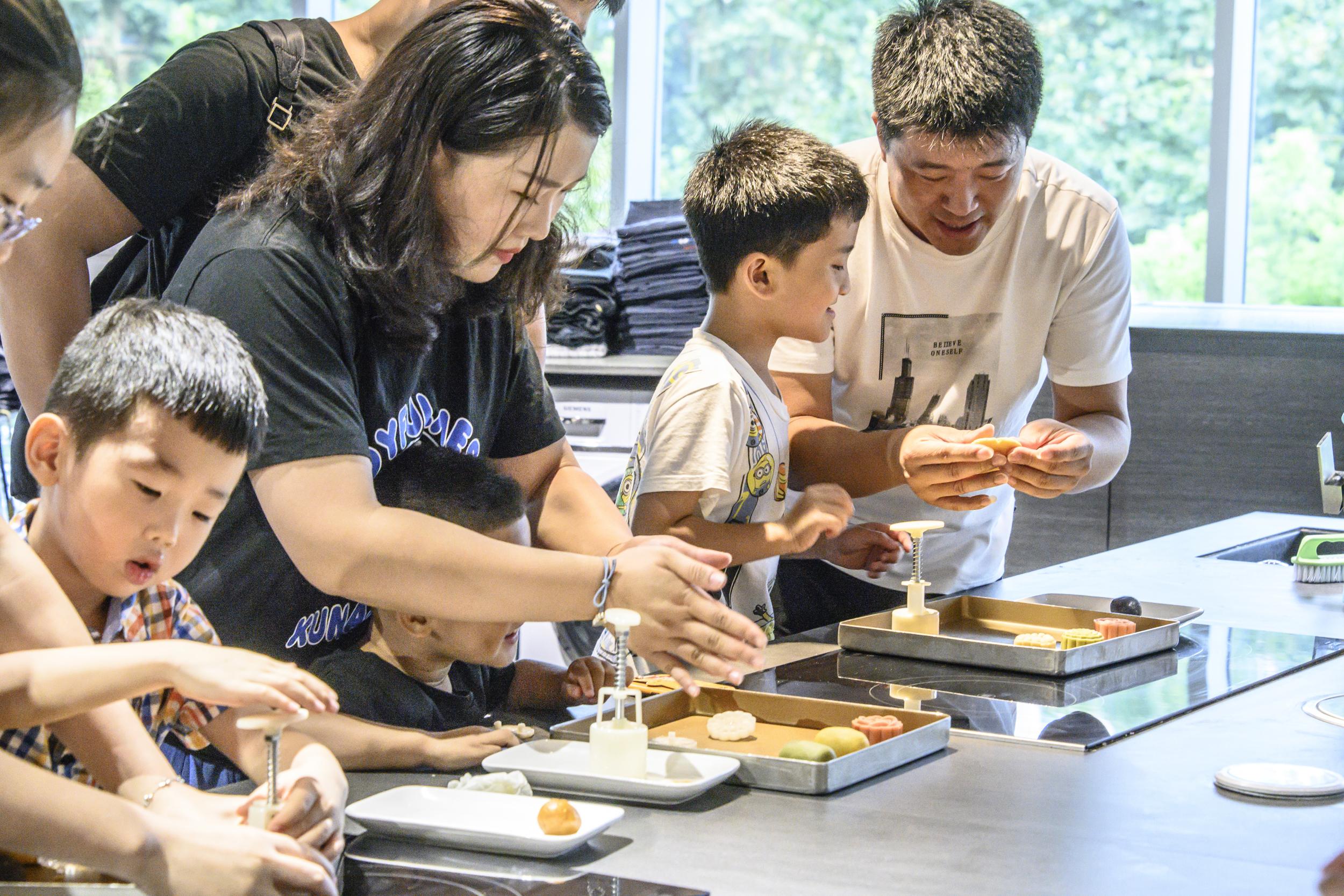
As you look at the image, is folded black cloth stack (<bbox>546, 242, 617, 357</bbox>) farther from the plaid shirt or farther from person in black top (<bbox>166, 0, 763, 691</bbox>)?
the plaid shirt

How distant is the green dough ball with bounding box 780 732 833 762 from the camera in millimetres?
1247

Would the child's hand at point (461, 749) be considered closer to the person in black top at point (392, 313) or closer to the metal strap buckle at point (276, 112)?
the person in black top at point (392, 313)

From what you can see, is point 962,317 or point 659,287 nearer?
point 962,317

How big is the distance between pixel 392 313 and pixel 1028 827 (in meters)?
0.76

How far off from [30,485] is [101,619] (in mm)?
532

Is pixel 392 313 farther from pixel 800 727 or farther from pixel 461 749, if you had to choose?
pixel 800 727

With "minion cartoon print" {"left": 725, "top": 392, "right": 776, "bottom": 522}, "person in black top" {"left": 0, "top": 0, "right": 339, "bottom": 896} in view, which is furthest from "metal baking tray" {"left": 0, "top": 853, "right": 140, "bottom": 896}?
"minion cartoon print" {"left": 725, "top": 392, "right": 776, "bottom": 522}

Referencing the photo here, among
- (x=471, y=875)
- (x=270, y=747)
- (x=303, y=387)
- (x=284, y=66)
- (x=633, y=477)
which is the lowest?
(x=471, y=875)

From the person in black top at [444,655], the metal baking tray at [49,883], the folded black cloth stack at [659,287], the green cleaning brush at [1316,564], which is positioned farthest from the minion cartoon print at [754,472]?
the folded black cloth stack at [659,287]

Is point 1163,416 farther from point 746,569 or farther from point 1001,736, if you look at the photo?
point 1001,736

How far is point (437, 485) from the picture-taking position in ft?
5.22

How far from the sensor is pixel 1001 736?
1395 millimetres

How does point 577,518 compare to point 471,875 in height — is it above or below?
above

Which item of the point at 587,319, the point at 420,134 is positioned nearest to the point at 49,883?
the point at 420,134
